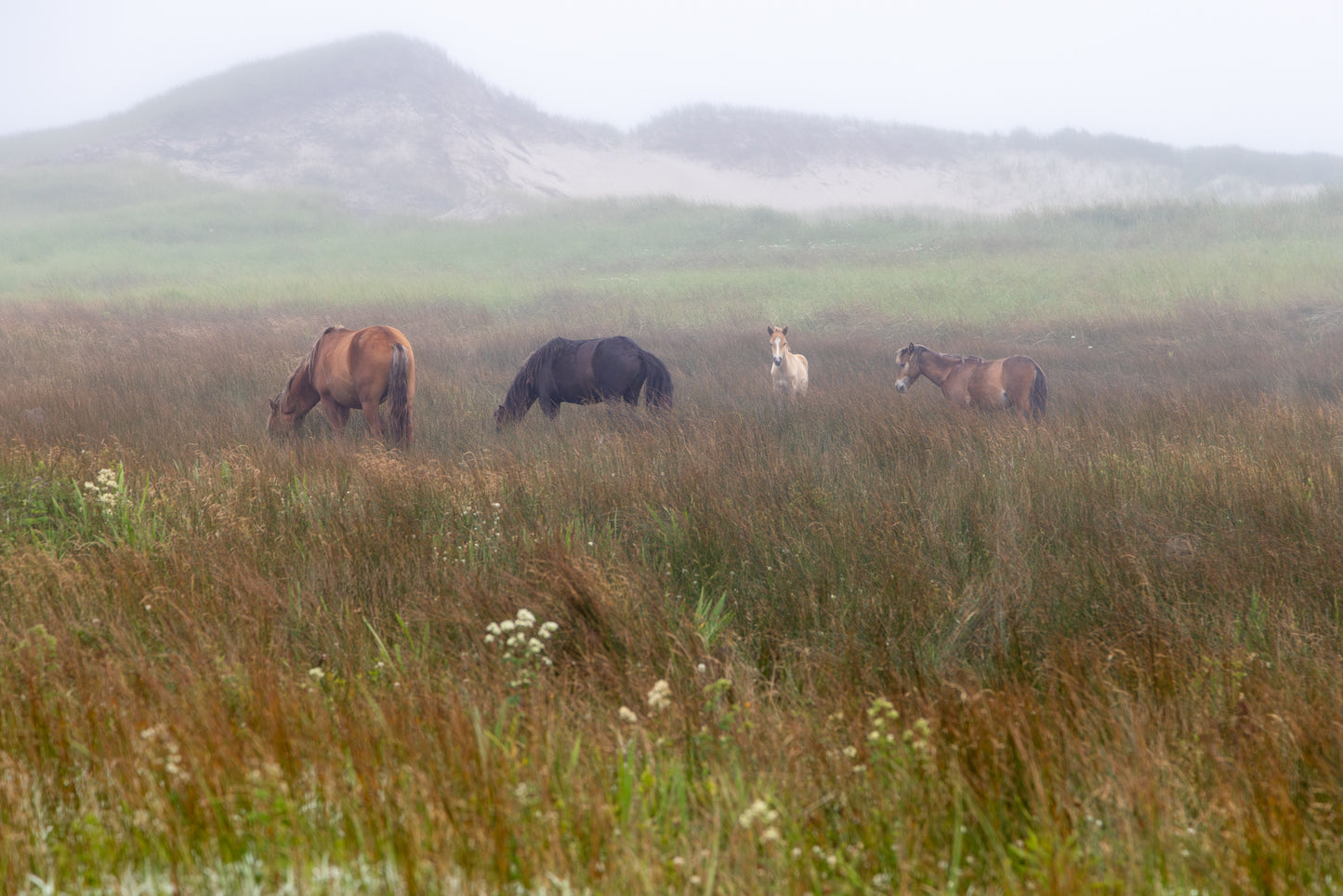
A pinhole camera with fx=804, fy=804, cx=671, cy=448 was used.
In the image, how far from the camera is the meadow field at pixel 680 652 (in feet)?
6.08

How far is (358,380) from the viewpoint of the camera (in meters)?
8.70

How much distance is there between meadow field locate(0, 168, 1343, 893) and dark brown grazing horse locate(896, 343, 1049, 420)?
0.55 m

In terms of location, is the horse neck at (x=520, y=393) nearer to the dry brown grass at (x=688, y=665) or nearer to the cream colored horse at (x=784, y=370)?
the dry brown grass at (x=688, y=665)

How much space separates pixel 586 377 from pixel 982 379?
5.00 m

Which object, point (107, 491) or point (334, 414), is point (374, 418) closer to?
point (334, 414)

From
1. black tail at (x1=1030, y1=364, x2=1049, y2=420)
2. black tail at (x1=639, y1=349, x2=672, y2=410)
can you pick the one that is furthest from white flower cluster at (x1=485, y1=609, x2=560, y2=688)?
black tail at (x1=1030, y1=364, x2=1049, y2=420)

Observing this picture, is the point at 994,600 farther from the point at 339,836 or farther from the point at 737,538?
the point at 339,836

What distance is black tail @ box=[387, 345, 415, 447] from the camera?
850cm

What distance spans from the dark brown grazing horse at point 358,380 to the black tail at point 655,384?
263 cm

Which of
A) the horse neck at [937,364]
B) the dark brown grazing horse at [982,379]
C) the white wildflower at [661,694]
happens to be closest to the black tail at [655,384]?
the dark brown grazing horse at [982,379]

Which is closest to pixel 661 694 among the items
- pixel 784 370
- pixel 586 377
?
pixel 586 377

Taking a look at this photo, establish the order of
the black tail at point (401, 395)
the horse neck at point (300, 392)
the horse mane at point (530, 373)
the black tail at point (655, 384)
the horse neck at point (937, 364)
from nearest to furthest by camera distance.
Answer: the black tail at point (401, 395), the horse neck at point (300, 392), the black tail at point (655, 384), the horse mane at point (530, 373), the horse neck at point (937, 364)

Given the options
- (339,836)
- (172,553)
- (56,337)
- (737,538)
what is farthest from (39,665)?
(56,337)

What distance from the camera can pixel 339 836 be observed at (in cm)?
186
